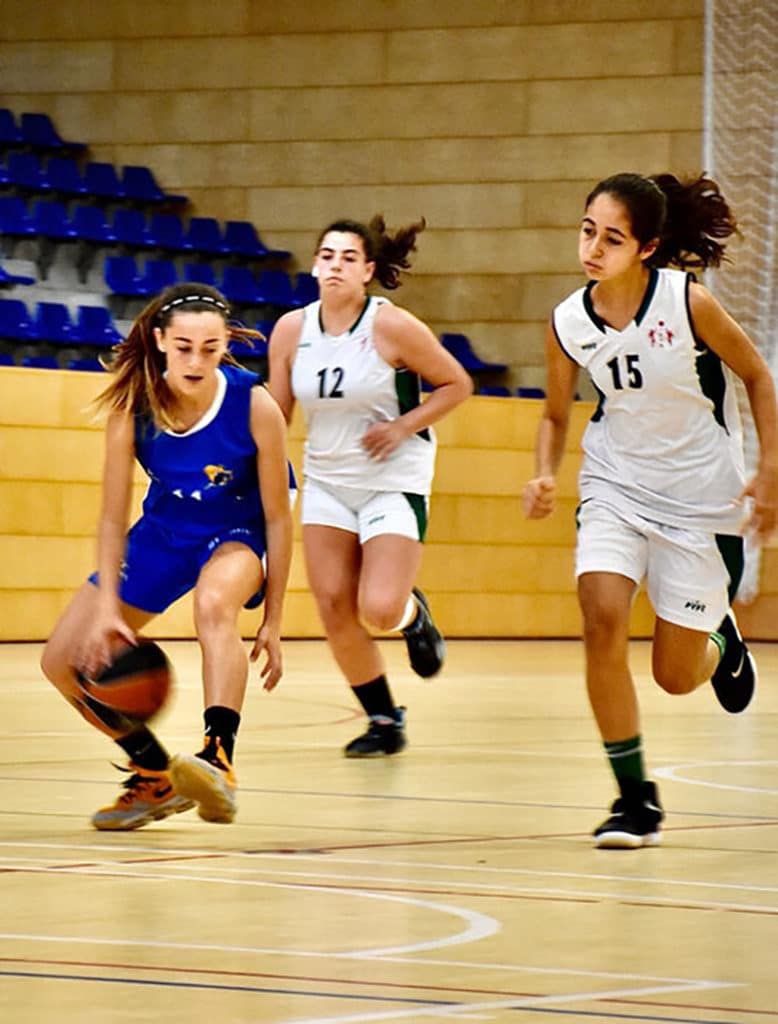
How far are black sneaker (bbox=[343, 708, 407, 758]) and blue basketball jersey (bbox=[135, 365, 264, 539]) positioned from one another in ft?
5.35

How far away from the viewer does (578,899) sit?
3539mm

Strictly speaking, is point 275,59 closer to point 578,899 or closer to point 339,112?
point 339,112

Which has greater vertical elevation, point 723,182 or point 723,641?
point 723,182

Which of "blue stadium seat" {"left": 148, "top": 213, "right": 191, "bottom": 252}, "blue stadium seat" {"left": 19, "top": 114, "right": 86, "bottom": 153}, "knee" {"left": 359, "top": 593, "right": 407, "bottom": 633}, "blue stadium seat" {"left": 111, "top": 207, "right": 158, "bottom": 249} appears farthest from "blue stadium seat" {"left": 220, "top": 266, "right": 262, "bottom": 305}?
"knee" {"left": 359, "top": 593, "right": 407, "bottom": 633}

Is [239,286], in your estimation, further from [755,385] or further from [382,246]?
[755,385]

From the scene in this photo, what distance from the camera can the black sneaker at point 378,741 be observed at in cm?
624

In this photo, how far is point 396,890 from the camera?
3.62m

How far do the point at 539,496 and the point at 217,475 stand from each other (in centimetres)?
75

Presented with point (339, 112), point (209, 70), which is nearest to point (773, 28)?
point (339, 112)

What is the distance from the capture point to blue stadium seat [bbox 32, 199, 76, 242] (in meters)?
14.2

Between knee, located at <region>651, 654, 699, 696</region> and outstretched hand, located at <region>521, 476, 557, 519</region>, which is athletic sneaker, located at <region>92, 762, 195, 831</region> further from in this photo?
knee, located at <region>651, 654, 699, 696</region>

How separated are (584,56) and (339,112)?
195cm

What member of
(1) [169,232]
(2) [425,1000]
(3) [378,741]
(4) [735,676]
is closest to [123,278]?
(1) [169,232]

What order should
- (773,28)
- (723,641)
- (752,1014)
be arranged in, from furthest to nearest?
1. (773,28)
2. (723,641)
3. (752,1014)
